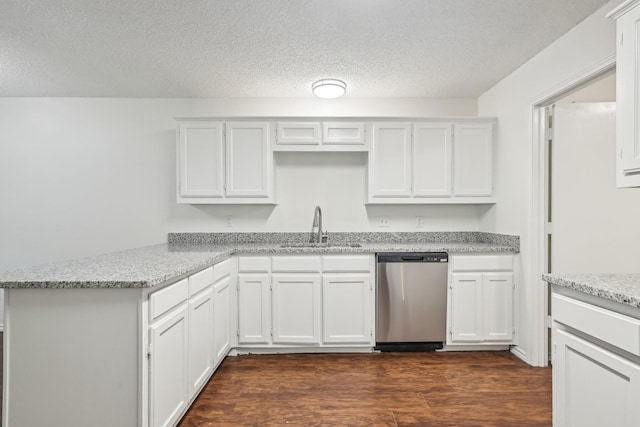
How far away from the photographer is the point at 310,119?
335cm

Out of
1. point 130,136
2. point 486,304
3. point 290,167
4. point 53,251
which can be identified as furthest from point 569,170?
point 53,251

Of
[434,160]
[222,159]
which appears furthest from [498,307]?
[222,159]

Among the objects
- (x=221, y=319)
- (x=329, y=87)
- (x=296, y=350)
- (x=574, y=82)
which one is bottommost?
(x=296, y=350)

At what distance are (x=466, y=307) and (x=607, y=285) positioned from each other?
1.79 meters

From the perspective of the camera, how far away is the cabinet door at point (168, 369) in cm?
164

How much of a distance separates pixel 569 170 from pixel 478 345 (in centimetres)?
165

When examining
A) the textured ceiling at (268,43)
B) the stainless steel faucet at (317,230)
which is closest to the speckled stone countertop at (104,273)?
the stainless steel faucet at (317,230)

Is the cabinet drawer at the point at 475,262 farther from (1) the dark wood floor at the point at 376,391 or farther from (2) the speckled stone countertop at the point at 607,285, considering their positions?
(2) the speckled stone countertop at the point at 607,285

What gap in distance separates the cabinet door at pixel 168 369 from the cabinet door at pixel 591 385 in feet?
6.03

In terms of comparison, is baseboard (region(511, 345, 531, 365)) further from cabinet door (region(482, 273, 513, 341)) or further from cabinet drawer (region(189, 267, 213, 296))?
cabinet drawer (region(189, 267, 213, 296))

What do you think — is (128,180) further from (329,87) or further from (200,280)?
(329,87)

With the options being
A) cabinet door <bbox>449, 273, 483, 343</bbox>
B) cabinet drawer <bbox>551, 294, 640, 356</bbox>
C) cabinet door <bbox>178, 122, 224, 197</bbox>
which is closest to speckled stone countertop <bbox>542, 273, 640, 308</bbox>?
cabinet drawer <bbox>551, 294, 640, 356</bbox>

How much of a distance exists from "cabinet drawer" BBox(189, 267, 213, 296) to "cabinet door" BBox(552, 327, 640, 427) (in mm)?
1935

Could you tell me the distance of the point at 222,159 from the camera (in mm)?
3320
